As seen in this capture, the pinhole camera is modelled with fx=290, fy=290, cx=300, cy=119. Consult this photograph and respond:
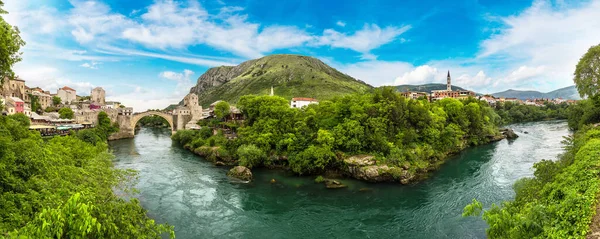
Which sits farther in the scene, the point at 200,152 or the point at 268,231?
the point at 200,152

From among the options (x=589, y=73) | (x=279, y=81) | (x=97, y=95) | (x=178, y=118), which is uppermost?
(x=279, y=81)

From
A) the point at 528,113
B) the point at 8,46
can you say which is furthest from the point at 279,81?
the point at 8,46

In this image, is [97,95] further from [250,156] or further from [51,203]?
[51,203]

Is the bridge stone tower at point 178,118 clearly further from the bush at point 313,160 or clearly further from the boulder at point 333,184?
the boulder at point 333,184

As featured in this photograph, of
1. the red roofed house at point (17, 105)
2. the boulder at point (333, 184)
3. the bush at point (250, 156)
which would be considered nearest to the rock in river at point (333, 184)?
the boulder at point (333, 184)

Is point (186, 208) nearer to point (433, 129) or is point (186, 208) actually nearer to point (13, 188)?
point (13, 188)

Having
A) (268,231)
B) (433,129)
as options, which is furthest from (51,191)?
(433,129)
